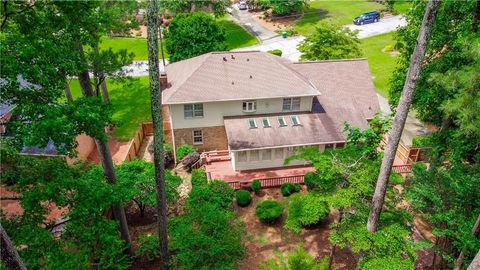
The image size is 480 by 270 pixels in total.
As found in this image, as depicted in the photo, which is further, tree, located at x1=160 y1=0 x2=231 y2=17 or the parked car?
the parked car

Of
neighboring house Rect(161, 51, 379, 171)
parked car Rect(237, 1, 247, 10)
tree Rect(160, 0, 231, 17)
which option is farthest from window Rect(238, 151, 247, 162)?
parked car Rect(237, 1, 247, 10)

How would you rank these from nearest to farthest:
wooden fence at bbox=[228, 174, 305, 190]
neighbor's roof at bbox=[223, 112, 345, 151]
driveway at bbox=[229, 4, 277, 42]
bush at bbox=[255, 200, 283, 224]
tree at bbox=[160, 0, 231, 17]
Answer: bush at bbox=[255, 200, 283, 224] < wooden fence at bbox=[228, 174, 305, 190] < neighbor's roof at bbox=[223, 112, 345, 151] < tree at bbox=[160, 0, 231, 17] < driveway at bbox=[229, 4, 277, 42]

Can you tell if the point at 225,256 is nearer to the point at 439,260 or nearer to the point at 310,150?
the point at 310,150

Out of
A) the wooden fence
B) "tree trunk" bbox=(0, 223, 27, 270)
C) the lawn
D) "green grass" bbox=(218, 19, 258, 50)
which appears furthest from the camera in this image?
"green grass" bbox=(218, 19, 258, 50)

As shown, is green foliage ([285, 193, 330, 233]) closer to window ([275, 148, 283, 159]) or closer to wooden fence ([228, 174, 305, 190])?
wooden fence ([228, 174, 305, 190])

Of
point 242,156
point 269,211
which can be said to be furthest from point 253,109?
point 269,211

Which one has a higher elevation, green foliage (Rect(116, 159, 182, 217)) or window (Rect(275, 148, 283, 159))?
green foliage (Rect(116, 159, 182, 217))

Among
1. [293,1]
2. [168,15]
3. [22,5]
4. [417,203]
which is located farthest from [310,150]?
[293,1]
